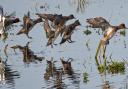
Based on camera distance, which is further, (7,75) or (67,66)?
(67,66)

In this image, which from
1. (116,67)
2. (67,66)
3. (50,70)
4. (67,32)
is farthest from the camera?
(67,32)

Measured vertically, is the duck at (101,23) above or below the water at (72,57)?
above

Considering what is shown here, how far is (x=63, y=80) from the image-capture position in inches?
565

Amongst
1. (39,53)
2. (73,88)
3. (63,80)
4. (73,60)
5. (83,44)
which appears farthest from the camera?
(83,44)

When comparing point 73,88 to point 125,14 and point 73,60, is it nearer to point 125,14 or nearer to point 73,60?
point 73,60

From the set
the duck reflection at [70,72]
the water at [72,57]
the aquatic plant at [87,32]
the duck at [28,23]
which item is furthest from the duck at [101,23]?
the aquatic plant at [87,32]

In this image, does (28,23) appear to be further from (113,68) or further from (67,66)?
(113,68)

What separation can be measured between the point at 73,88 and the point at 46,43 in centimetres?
674

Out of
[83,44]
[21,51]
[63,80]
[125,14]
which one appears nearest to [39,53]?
[21,51]

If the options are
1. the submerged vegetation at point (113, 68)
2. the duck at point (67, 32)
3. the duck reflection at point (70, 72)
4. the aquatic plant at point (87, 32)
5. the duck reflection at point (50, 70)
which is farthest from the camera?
the aquatic plant at point (87, 32)

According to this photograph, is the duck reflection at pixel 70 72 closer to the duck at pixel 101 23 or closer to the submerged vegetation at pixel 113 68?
the submerged vegetation at pixel 113 68

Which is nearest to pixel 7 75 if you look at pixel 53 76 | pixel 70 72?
pixel 53 76

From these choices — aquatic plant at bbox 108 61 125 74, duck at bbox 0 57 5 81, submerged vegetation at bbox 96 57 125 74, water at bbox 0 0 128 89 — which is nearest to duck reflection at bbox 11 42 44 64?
water at bbox 0 0 128 89

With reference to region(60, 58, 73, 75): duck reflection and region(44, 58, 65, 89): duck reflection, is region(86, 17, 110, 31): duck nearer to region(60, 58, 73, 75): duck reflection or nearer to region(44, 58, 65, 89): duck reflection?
region(60, 58, 73, 75): duck reflection
